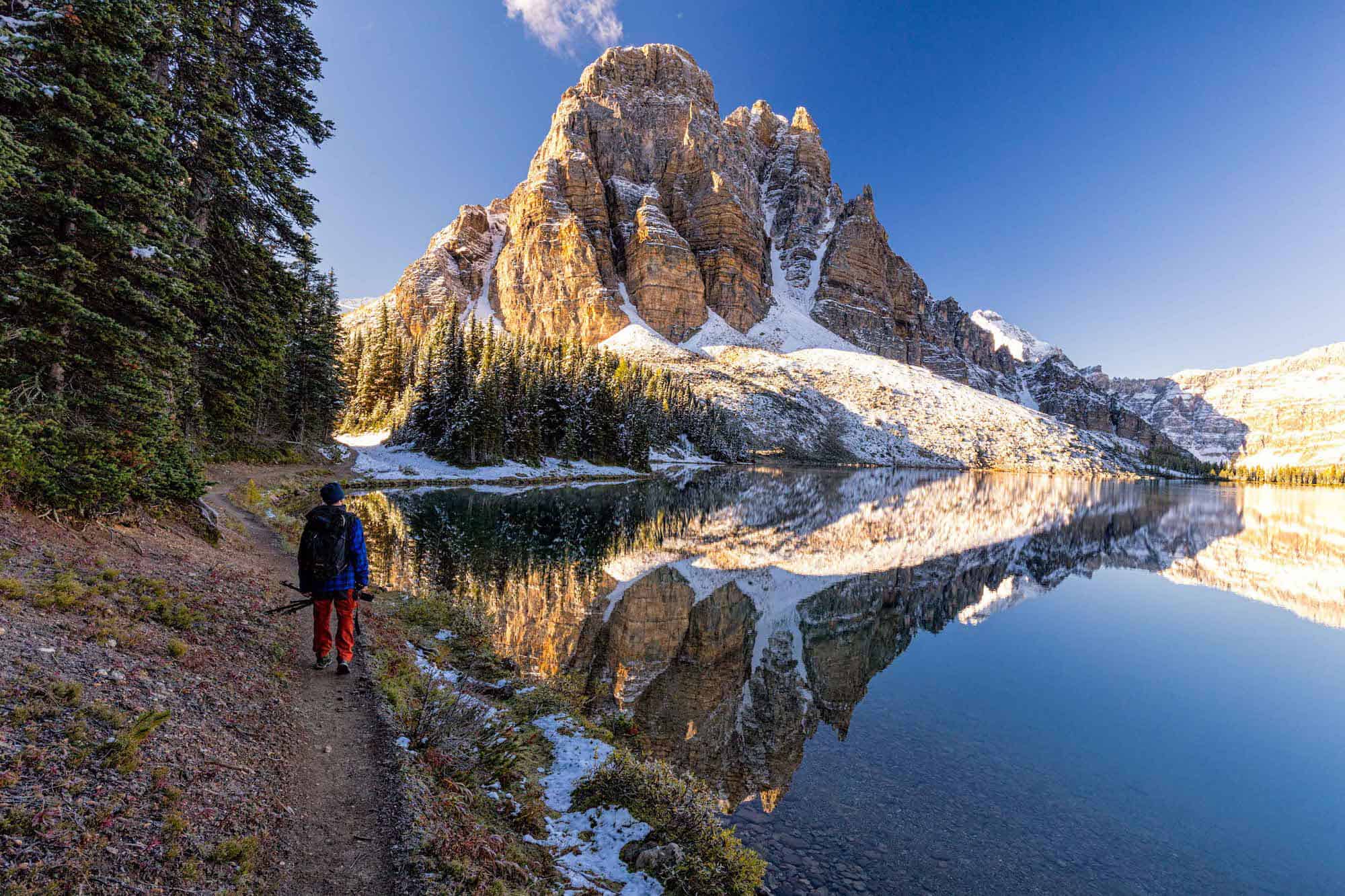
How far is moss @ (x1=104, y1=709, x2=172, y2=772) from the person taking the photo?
4.38 m

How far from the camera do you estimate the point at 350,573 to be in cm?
Result: 827

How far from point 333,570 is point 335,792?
11.4ft

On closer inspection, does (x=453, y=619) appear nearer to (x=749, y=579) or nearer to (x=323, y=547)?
(x=323, y=547)

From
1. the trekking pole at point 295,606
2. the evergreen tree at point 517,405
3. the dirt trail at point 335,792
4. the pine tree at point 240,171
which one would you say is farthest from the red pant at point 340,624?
the evergreen tree at point 517,405

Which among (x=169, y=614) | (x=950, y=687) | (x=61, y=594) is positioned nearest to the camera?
(x=61, y=594)

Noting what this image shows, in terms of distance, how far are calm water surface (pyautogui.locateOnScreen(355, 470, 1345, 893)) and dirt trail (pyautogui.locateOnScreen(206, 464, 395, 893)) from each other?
16.1 ft

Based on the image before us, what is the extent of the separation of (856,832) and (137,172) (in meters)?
17.3

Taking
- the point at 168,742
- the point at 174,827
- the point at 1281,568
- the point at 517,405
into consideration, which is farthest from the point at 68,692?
the point at 517,405

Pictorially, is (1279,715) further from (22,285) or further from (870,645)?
(22,285)

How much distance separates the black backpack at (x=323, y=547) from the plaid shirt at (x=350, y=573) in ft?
0.18

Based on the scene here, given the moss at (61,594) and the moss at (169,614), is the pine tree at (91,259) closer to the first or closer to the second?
the moss at (61,594)

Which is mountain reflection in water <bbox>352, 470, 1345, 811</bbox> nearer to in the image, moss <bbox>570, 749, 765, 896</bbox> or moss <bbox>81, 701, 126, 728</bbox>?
moss <bbox>570, 749, 765, 896</bbox>

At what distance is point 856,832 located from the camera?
8.19m

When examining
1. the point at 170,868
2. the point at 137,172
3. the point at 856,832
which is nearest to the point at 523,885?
the point at 170,868
